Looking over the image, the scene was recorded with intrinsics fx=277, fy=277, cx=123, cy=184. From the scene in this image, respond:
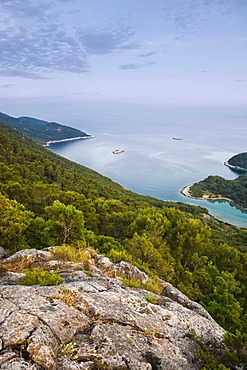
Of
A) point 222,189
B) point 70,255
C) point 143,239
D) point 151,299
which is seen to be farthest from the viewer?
point 222,189

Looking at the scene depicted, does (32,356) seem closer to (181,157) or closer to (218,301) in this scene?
(218,301)

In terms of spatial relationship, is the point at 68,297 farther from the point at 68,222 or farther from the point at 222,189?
the point at 222,189

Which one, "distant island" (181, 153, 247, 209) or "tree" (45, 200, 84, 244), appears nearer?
"tree" (45, 200, 84, 244)

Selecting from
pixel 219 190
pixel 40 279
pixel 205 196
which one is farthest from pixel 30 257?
pixel 219 190

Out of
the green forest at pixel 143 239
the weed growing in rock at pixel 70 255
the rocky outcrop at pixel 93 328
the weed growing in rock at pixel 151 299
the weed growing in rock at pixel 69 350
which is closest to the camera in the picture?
the rocky outcrop at pixel 93 328

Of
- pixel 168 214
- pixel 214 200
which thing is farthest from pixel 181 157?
pixel 168 214

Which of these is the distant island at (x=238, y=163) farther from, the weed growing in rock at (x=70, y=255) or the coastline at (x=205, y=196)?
the weed growing in rock at (x=70, y=255)

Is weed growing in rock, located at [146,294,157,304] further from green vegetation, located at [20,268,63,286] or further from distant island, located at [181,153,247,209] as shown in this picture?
distant island, located at [181,153,247,209]

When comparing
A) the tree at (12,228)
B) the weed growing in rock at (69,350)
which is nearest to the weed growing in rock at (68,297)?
the weed growing in rock at (69,350)

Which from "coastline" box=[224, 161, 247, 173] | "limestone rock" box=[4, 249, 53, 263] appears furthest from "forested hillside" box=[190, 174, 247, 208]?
"limestone rock" box=[4, 249, 53, 263]

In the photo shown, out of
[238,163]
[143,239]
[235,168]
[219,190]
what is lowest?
[219,190]
